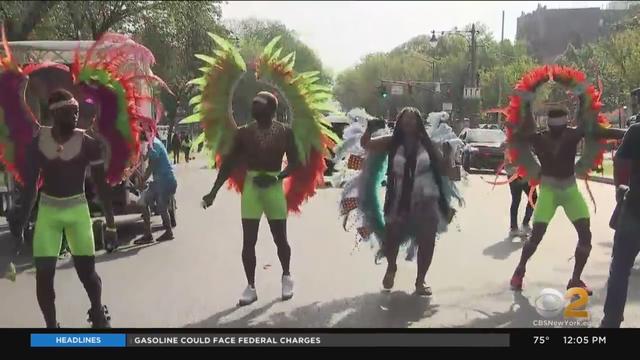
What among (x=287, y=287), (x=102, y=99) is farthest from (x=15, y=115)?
(x=287, y=287)

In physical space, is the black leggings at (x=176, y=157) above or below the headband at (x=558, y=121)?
below

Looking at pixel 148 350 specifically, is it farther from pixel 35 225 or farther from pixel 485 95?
pixel 485 95

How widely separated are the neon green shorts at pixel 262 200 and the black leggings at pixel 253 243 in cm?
4

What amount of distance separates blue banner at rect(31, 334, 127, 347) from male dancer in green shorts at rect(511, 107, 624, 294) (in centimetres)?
227

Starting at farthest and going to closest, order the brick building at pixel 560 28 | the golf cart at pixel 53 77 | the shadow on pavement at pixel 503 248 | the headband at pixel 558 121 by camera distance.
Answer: the shadow on pavement at pixel 503 248
the headband at pixel 558 121
the brick building at pixel 560 28
the golf cart at pixel 53 77

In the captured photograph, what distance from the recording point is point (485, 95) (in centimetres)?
402

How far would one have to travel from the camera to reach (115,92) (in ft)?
11.4

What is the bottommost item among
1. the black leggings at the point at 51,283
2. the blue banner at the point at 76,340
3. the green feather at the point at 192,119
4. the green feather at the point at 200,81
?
the blue banner at the point at 76,340

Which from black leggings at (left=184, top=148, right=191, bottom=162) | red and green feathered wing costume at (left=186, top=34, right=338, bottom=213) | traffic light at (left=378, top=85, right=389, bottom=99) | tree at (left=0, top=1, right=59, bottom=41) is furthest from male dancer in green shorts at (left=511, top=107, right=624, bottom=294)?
tree at (left=0, top=1, right=59, bottom=41)

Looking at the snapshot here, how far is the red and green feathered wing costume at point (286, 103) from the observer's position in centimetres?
374

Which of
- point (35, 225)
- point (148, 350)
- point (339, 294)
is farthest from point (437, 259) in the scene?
point (35, 225)

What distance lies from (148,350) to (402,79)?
2003mm

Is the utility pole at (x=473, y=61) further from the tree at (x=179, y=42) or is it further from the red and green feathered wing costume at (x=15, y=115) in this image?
the red and green feathered wing costume at (x=15, y=115)

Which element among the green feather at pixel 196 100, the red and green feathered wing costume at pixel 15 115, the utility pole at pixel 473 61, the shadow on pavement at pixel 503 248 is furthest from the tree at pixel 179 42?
the shadow on pavement at pixel 503 248
